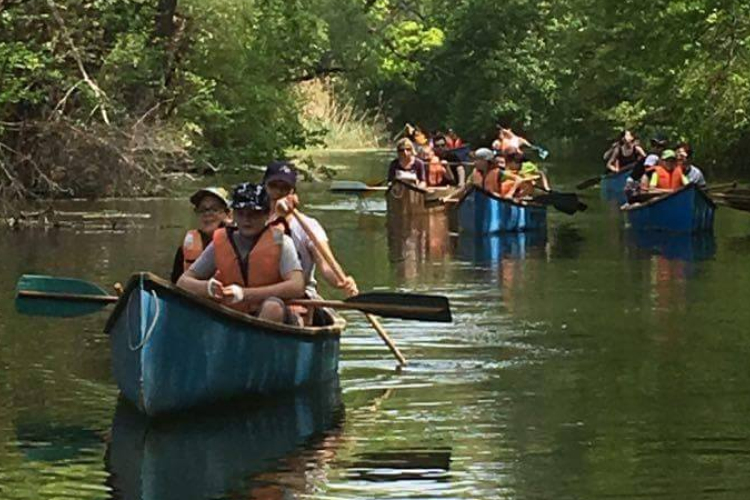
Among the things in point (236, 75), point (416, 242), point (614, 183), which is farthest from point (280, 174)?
point (614, 183)

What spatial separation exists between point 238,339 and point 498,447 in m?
1.68

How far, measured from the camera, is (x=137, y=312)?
10.4 m

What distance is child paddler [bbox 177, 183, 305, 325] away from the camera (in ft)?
35.7

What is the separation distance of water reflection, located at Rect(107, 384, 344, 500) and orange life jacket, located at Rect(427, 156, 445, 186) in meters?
21.2

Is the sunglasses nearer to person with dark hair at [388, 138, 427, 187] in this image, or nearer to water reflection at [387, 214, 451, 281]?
water reflection at [387, 214, 451, 281]

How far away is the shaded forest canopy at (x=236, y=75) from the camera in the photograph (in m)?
27.8

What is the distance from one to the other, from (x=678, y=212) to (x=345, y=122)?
136 feet

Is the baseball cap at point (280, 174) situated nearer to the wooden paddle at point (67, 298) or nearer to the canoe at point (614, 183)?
the wooden paddle at point (67, 298)

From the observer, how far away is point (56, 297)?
40.7 feet

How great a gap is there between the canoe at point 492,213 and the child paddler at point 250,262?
14.9 m

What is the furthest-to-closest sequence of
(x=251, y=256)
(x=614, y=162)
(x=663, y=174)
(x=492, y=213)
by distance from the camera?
(x=614, y=162), (x=663, y=174), (x=492, y=213), (x=251, y=256)

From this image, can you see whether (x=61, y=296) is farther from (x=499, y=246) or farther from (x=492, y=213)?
(x=492, y=213)

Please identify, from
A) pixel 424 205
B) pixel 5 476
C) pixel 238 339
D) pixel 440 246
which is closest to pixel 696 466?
pixel 238 339

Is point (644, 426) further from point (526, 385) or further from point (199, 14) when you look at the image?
point (199, 14)
